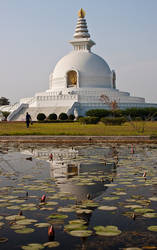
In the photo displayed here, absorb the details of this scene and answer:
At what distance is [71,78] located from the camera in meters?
55.6

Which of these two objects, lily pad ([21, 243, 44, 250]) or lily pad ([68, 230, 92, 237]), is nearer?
lily pad ([21, 243, 44, 250])

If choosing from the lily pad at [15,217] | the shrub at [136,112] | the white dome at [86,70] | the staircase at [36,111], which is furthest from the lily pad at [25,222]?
the white dome at [86,70]

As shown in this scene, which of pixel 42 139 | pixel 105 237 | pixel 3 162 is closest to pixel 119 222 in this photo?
pixel 105 237

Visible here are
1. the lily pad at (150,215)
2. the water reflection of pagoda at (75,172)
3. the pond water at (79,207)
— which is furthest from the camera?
Result: the water reflection of pagoda at (75,172)

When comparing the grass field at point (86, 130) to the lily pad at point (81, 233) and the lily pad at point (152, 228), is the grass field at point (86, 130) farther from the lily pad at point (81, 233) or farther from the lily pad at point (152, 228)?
the lily pad at point (81, 233)

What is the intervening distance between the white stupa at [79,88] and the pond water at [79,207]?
3354 centimetres

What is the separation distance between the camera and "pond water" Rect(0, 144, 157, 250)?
3838 millimetres

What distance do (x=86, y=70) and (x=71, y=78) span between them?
3.00m

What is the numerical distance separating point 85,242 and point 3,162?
6547 mm

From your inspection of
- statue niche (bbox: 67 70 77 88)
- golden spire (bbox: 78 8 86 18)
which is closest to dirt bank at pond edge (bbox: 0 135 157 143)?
statue niche (bbox: 67 70 77 88)

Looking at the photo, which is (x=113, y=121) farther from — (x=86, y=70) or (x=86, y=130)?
(x=86, y=70)

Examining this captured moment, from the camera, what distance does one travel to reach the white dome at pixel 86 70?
5450 centimetres

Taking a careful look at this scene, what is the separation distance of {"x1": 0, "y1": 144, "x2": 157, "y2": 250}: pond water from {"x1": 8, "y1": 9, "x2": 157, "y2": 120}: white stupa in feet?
110

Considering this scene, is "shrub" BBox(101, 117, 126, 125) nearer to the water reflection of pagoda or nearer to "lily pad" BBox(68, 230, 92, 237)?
the water reflection of pagoda
